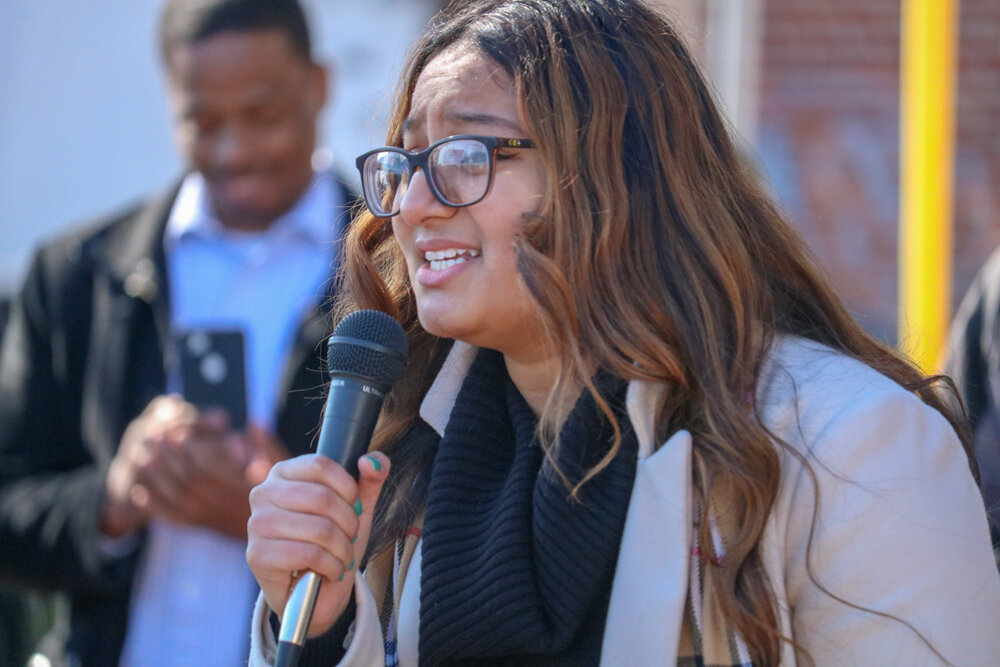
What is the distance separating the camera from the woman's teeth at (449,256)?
83.5 inches

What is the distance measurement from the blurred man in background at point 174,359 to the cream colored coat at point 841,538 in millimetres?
1334

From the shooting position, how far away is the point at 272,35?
3889 millimetres

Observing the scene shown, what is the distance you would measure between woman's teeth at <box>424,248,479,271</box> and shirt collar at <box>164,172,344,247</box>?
1.51 meters

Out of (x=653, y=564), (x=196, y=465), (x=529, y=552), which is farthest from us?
(x=196, y=465)

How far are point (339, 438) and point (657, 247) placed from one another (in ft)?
2.23

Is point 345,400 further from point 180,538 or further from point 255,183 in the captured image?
point 255,183

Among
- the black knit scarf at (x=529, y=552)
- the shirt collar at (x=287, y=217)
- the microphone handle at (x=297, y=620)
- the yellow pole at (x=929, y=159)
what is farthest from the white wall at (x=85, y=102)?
the microphone handle at (x=297, y=620)

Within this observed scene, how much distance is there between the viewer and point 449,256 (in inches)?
83.9

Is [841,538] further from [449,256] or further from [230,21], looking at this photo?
[230,21]

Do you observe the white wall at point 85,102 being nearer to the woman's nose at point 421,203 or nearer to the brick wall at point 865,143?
the brick wall at point 865,143

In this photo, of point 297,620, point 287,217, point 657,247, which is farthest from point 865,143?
point 297,620

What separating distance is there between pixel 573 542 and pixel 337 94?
4.19 m

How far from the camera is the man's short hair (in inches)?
152

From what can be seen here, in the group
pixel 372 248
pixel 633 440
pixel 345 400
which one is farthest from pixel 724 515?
pixel 372 248
